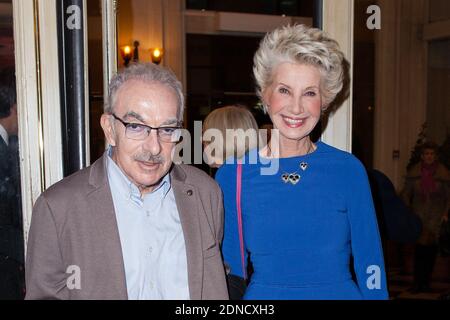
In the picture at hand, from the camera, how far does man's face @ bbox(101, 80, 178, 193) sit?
4.86ft

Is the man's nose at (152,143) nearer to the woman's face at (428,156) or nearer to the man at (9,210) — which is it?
the man at (9,210)

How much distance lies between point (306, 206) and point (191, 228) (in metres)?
0.48

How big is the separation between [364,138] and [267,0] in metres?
8.21

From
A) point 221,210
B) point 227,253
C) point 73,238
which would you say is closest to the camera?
point 73,238

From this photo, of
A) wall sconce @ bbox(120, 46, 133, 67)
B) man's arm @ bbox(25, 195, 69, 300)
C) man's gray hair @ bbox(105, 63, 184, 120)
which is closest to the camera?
man's arm @ bbox(25, 195, 69, 300)

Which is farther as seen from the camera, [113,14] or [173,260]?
[113,14]

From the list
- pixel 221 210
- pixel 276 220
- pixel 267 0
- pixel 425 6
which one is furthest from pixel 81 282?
pixel 267 0

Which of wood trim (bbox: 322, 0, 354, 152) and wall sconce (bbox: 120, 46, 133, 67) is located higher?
wall sconce (bbox: 120, 46, 133, 67)

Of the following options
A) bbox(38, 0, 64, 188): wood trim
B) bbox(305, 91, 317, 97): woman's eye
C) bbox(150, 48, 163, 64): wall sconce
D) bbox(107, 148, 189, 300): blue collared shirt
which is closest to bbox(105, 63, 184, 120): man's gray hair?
bbox(107, 148, 189, 300): blue collared shirt

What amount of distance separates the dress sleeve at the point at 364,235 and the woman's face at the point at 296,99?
252 mm

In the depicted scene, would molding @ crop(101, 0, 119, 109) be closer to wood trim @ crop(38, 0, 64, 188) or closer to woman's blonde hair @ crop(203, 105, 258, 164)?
wood trim @ crop(38, 0, 64, 188)

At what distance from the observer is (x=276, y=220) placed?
5.93 ft

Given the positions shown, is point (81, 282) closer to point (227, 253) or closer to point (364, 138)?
point (227, 253)

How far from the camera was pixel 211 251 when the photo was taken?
161 cm
